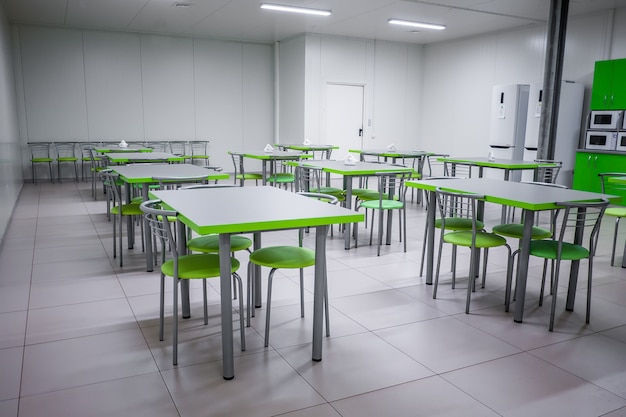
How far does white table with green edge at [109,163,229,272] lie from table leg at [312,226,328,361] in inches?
76.3

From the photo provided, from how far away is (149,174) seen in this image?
14.8 ft

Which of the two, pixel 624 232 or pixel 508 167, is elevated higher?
pixel 508 167

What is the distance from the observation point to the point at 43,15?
30.2ft

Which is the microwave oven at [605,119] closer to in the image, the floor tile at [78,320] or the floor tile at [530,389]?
the floor tile at [530,389]

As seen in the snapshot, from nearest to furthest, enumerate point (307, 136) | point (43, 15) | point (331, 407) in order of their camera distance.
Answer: point (331, 407)
point (43, 15)
point (307, 136)

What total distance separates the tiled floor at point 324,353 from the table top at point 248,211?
0.79m

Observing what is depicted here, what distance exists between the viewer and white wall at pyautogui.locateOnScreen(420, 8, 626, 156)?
27.9ft

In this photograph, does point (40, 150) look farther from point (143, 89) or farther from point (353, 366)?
point (353, 366)

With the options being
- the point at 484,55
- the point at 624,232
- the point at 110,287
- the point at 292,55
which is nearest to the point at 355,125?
the point at 292,55

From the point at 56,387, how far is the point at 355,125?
10.1 meters

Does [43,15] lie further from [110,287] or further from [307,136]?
[110,287]

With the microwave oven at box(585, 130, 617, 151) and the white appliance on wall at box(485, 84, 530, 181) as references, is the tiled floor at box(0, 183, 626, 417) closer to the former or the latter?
the microwave oven at box(585, 130, 617, 151)

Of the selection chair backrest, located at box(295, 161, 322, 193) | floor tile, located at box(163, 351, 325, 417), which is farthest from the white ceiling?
floor tile, located at box(163, 351, 325, 417)

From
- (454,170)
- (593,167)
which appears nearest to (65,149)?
(454,170)
